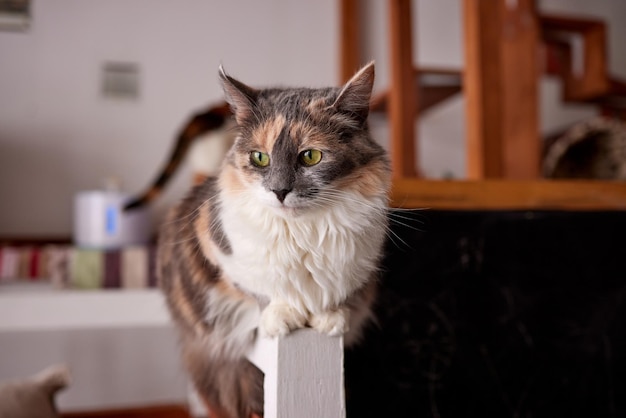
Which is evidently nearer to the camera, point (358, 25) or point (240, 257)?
point (240, 257)

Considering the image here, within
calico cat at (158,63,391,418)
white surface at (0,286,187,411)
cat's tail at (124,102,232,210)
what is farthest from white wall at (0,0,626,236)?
calico cat at (158,63,391,418)

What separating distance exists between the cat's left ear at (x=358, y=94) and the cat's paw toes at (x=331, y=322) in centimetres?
28

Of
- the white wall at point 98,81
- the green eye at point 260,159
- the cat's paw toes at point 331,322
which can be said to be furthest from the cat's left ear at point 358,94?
the white wall at point 98,81

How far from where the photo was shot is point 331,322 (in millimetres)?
724

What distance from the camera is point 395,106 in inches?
65.9

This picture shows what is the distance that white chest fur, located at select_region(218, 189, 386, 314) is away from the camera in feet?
2.41

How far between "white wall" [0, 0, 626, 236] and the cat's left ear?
1.35 meters

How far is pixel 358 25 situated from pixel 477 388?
155cm

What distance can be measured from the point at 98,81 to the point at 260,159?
1458 millimetres

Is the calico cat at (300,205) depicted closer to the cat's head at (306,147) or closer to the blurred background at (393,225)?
the cat's head at (306,147)

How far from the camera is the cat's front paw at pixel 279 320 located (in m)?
0.71

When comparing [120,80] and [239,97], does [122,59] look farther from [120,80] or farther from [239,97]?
[239,97]

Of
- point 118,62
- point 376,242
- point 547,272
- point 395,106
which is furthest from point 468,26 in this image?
point 118,62

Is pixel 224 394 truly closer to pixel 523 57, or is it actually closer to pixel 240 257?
pixel 240 257
